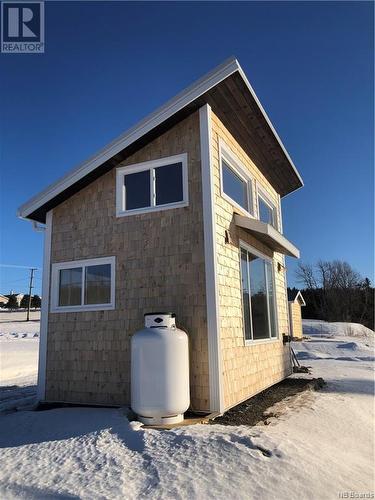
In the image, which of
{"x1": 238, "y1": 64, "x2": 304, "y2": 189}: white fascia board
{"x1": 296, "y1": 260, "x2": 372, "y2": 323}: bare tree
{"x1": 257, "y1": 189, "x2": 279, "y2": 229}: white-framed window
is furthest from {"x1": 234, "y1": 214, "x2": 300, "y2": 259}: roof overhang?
{"x1": 296, "y1": 260, "x2": 372, "y2": 323}: bare tree

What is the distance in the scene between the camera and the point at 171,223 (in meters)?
6.53

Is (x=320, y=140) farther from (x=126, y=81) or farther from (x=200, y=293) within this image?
(x=200, y=293)

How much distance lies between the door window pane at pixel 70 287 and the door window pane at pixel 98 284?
0.19 meters

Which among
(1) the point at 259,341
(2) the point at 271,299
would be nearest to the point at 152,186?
(1) the point at 259,341

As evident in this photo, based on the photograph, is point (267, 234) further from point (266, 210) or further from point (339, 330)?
point (339, 330)

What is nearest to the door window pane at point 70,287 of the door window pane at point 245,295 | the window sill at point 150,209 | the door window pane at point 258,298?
the window sill at point 150,209

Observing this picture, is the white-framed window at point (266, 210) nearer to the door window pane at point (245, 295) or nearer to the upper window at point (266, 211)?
the upper window at point (266, 211)

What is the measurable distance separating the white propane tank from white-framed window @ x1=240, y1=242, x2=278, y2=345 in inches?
75.8

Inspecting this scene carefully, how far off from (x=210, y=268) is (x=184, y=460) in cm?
278

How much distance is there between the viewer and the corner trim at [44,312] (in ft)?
23.7

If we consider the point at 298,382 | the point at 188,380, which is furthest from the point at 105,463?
the point at 298,382

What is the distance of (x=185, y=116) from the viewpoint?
6.73 meters

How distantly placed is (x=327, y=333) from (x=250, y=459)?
1157 inches

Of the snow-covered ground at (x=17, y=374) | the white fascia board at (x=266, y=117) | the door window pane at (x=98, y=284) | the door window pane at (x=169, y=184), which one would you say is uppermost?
the white fascia board at (x=266, y=117)
